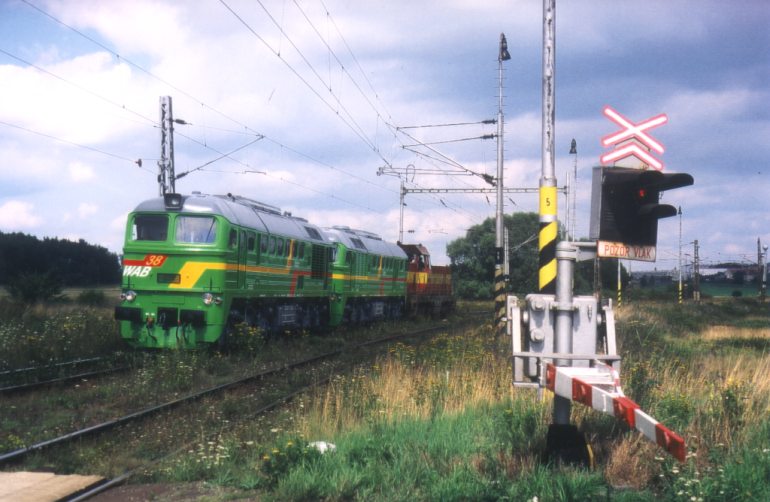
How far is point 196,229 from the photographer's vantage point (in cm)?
1515

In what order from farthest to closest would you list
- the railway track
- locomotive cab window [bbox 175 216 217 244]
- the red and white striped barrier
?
locomotive cab window [bbox 175 216 217 244] < the railway track < the red and white striped barrier

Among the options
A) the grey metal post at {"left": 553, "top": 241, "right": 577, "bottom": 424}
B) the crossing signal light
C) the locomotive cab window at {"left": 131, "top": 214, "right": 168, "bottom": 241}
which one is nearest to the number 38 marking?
the locomotive cab window at {"left": 131, "top": 214, "right": 168, "bottom": 241}

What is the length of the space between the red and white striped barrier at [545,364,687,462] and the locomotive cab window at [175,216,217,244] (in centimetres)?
1066

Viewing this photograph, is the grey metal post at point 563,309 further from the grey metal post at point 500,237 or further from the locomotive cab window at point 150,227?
the grey metal post at point 500,237

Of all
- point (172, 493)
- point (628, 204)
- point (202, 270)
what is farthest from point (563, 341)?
point (202, 270)

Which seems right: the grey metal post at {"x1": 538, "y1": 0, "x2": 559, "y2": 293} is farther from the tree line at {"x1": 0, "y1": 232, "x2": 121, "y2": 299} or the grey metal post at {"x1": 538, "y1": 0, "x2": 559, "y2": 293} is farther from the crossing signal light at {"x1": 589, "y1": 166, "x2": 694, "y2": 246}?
the tree line at {"x1": 0, "y1": 232, "x2": 121, "y2": 299}

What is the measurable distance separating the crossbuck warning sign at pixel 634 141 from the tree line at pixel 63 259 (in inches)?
1479

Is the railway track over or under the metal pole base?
under

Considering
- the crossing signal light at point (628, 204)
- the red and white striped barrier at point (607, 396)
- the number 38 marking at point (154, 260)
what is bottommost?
the red and white striped barrier at point (607, 396)

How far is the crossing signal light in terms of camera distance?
234 inches

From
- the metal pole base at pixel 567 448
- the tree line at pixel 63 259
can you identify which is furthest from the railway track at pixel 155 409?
the tree line at pixel 63 259

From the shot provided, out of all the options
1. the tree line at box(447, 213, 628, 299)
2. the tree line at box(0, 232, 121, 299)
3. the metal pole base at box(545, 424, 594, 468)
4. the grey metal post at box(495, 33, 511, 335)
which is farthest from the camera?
the tree line at box(447, 213, 628, 299)

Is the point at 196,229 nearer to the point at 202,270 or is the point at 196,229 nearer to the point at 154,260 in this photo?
the point at 202,270

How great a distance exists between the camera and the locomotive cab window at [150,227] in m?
15.2
